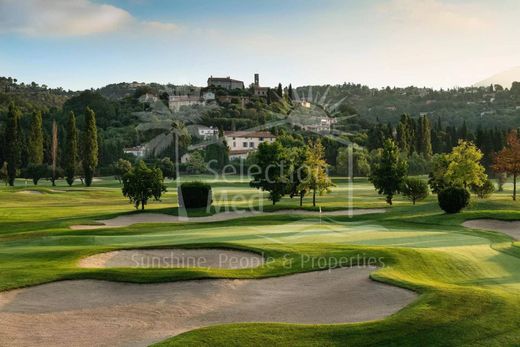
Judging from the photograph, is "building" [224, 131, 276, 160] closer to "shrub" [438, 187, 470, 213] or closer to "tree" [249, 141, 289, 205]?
"tree" [249, 141, 289, 205]

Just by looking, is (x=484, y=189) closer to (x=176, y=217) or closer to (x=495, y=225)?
(x=495, y=225)

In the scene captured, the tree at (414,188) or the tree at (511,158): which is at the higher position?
the tree at (511,158)

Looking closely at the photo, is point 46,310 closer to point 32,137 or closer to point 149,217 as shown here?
point 149,217

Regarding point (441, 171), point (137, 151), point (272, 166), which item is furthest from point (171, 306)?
point (137, 151)

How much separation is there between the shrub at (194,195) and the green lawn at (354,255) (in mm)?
2675

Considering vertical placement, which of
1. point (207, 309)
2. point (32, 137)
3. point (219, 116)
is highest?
point (219, 116)

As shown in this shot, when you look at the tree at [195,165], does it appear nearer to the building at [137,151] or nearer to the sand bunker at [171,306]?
the building at [137,151]

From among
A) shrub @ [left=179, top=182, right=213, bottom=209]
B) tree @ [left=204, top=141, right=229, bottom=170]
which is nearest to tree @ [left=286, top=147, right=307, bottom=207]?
shrub @ [left=179, top=182, right=213, bottom=209]

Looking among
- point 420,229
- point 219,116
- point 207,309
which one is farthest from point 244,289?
point 219,116

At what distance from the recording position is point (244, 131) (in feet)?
576

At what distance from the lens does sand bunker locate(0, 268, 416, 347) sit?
46.3ft

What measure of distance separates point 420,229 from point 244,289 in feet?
65.8

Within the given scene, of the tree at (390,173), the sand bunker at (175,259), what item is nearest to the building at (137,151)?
the tree at (390,173)

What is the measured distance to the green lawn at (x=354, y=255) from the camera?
13180 mm
